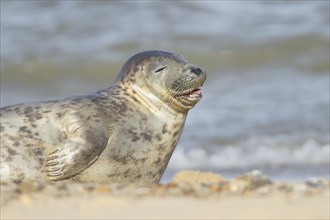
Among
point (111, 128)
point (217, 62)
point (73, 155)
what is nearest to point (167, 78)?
point (111, 128)

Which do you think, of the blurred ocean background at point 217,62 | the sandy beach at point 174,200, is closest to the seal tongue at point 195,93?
the sandy beach at point 174,200

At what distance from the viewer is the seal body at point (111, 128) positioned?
6.95 meters

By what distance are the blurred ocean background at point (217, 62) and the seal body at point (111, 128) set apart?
8.15 feet

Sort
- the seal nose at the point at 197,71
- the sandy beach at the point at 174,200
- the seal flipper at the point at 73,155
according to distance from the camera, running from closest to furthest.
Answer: the sandy beach at the point at 174,200 < the seal flipper at the point at 73,155 < the seal nose at the point at 197,71

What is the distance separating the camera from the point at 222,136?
11844 mm

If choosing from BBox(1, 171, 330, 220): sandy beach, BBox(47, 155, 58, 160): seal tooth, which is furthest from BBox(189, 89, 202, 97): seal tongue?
BBox(1, 171, 330, 220): sandy beach

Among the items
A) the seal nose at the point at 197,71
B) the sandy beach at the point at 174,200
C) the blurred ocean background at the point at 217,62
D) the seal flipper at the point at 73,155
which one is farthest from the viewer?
the blurred ocean background at the point at 217,62

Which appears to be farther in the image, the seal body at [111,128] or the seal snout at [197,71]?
the seal snout at [197,71]

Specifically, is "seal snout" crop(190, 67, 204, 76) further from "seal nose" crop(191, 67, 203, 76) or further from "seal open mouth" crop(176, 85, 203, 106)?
"seal open mouth" crop(176, 85, 203, 106)

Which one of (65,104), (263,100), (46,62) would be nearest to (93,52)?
(46,62)

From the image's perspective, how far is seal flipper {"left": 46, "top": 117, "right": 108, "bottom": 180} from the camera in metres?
6.86

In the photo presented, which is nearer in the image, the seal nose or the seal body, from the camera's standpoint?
the seal body

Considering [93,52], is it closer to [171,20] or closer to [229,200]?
[171,20]

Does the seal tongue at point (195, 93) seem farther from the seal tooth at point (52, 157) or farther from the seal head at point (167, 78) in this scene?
the seal tooth at point (52, 157)
